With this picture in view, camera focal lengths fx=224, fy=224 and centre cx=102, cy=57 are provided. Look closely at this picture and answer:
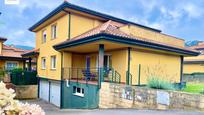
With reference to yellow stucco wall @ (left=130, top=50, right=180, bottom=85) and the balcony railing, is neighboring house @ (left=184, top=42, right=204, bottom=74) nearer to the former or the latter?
yellow stucco wall @ (left=130, top=50, right=180, bottom=85)

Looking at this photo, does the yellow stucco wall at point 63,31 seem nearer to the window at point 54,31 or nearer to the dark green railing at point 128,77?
the window at point 54,31

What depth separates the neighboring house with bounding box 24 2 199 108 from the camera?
14.9m

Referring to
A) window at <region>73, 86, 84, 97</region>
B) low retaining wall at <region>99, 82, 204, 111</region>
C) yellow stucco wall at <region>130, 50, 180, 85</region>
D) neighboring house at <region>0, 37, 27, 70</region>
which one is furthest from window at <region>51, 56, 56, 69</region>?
neighboring house at <region>0, 37, 27, 70</region>

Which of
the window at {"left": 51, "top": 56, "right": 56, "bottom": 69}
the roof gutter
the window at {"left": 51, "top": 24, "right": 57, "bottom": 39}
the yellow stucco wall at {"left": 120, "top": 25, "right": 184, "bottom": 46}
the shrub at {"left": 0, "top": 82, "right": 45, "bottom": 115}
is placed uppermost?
the window at {"left": 51, "top": 24, "right": 57, "bottom": 39}

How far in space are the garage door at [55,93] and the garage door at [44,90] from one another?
1.49 m

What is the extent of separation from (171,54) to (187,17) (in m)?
13.0

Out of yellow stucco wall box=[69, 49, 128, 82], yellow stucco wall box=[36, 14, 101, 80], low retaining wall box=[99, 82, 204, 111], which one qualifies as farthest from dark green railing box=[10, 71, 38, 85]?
low retaining wall box=[99, 82, 204, 111]

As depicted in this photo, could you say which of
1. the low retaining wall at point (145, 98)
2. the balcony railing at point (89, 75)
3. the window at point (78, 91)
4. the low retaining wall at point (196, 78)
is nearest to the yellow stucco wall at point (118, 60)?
the balcony railing at point (89, 75)

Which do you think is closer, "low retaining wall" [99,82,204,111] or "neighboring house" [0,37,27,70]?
"low retaining wall" [99,82,204,111]

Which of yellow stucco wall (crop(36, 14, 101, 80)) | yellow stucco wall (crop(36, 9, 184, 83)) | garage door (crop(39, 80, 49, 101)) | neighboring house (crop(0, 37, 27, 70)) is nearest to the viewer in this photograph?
yellow stucco wall (crop(36, 9, 184, 83))

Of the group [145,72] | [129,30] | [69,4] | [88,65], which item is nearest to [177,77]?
[145,72]

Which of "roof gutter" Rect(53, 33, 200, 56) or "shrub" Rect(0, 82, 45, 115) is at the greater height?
"roof gutter" Rect(53, 33, 200, 56)

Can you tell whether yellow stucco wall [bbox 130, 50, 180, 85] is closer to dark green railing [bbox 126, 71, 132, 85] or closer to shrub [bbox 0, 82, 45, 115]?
dark green railing [bbox 126, 71, 132, 85]

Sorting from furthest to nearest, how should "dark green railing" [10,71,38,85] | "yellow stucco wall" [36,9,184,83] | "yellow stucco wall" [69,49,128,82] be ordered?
1. "dark green railing" [10,71,38,85]
2. "yellow stucco wall" [36,9,184,83]
3. "yellow stucco wall" [69,49,128,82]
